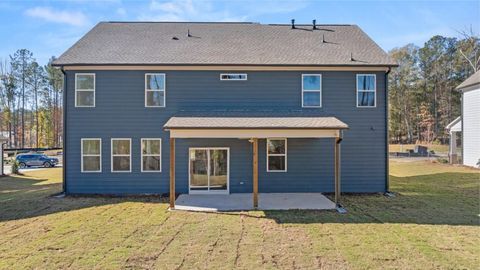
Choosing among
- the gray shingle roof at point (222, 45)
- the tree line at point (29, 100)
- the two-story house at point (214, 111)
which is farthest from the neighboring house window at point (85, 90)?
the tree line at point (29, 100)

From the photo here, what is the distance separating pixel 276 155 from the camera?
12.9 m

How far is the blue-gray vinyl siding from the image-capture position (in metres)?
12.7

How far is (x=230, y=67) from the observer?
41.8 ft

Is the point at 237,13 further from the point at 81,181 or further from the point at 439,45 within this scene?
the point at 439,45

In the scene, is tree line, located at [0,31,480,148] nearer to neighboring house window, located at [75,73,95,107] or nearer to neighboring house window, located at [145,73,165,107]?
neighboring house window, located at [75,73,95,107]

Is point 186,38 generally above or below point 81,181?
above

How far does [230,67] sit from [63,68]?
6666mm

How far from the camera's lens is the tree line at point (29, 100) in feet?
139

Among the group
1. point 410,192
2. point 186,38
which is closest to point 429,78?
point 410,192

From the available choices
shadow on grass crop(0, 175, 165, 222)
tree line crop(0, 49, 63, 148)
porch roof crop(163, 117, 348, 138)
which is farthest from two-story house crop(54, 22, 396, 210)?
tree line crop(0, 49, 63, 148)

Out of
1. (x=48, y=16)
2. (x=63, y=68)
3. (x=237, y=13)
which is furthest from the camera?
(x=237, y=13)

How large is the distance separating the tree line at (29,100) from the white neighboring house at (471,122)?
46395mm

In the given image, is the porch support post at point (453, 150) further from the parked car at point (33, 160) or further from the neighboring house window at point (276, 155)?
the parked car at point (33, 160)

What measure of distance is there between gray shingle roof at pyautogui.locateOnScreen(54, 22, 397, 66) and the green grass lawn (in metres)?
5.70
